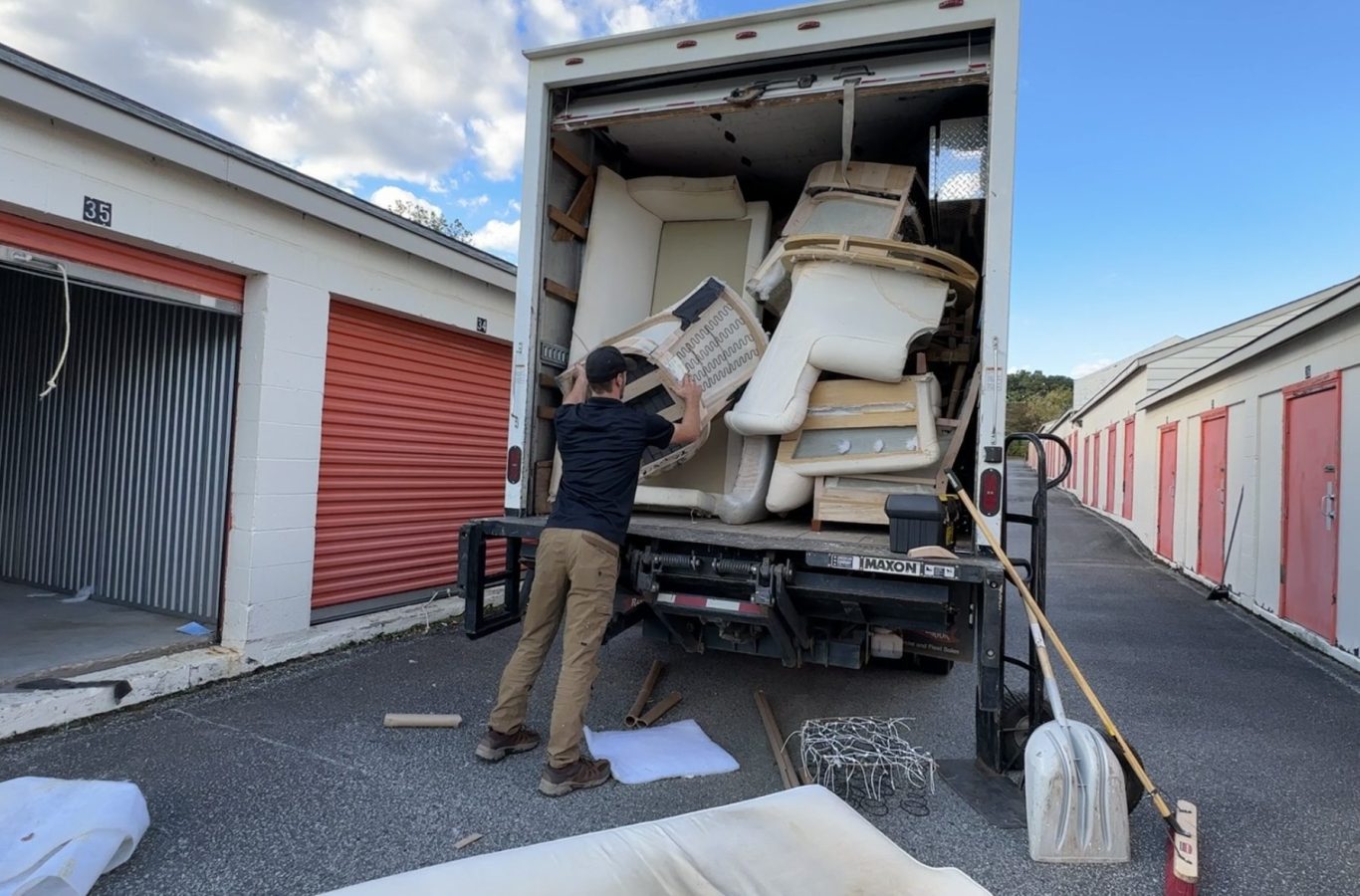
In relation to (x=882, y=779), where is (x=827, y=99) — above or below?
above

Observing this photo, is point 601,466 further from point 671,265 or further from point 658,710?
point 671,265

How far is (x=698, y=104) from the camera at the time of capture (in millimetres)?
3816

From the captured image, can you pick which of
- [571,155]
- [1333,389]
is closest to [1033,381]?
[1333,389]

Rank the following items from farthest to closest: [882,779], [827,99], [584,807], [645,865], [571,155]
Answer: [571,155]
[827,99]
[882,779]
[584,807]
[645,865]

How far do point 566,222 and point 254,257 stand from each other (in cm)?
196

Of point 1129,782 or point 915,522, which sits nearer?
point 1129,782

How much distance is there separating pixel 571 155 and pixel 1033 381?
65.9 metres

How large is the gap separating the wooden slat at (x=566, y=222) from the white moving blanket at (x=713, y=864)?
3173mm

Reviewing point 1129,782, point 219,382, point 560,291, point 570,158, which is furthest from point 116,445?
point 1129,782

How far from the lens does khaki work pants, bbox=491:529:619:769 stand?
3145mm

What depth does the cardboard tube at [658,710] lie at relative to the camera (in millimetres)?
3977

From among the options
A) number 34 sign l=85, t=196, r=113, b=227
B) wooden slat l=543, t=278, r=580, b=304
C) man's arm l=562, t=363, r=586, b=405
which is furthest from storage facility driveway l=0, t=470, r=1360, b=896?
number 34 sign l=85, t=196, r=113, b=227

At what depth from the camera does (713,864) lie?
2047 mm

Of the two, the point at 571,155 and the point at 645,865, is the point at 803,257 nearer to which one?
the point at 571,155
